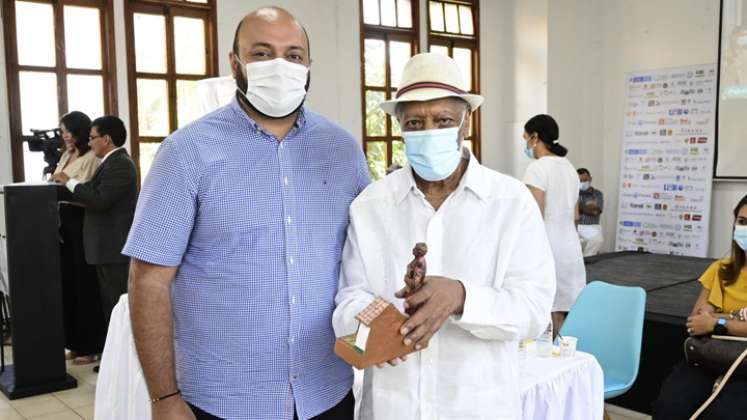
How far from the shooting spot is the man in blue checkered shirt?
141 centimetres

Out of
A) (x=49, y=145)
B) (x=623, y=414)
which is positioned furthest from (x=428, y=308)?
(x=49, y=145)

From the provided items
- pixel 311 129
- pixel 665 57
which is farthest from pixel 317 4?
pixel 311 129

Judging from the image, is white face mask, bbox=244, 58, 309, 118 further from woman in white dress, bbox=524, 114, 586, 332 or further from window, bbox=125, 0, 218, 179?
window, bbox=125, 0, 218, 179

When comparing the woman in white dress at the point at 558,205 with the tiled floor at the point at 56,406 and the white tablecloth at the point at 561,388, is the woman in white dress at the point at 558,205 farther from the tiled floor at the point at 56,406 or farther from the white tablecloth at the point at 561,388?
the tiled floor at the point at 56,406

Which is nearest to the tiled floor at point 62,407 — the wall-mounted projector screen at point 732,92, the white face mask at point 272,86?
the white face mask at point 272,86

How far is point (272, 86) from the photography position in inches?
59.2

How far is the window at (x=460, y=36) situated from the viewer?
7836 mm

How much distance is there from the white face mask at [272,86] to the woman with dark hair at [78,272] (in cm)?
351

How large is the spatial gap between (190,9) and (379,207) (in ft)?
17.2

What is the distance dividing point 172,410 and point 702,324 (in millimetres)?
2211

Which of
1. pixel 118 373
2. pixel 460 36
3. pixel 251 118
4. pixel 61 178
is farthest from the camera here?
pixel 460 36

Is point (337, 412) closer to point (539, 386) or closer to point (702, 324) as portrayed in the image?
point (539, 386)

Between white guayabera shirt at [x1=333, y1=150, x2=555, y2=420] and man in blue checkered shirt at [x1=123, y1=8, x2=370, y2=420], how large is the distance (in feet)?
0.33

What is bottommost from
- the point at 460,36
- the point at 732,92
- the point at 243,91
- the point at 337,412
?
the point at 337,412
